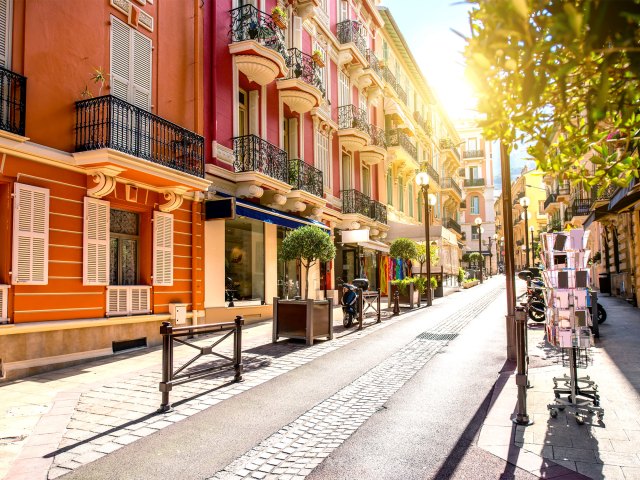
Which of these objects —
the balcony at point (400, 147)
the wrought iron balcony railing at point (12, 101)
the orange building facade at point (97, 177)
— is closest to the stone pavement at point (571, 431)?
the orange building facade at point (97, 177)

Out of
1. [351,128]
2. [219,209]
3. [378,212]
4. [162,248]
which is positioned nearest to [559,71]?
[162,248]

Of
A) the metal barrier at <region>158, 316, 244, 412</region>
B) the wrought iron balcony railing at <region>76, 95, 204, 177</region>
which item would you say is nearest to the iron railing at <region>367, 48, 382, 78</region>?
the wrought iron balcony railing at <region>76, 95, 204, 177</region>

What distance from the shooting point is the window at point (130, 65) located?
A: 1031 centimetres

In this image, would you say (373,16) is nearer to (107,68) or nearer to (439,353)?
(107,68)

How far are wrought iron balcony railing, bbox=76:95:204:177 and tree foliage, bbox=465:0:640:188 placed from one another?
8093 mm

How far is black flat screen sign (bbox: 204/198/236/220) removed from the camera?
12.0m

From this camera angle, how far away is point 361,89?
24062 mm

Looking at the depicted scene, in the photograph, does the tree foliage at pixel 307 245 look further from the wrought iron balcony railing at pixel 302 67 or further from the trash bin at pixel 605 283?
the trash bin at pixel 605 283

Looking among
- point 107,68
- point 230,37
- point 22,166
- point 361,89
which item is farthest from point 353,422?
point 361,89

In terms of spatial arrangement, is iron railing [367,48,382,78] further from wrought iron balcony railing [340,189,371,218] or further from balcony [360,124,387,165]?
wrought iron balcony railing [340,189,371,218]

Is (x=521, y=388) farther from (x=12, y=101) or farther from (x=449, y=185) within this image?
(x=449, y=185)

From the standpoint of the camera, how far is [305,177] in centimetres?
1723

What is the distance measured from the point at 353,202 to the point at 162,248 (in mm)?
11816

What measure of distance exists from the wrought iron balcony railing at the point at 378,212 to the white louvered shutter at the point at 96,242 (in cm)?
1525
